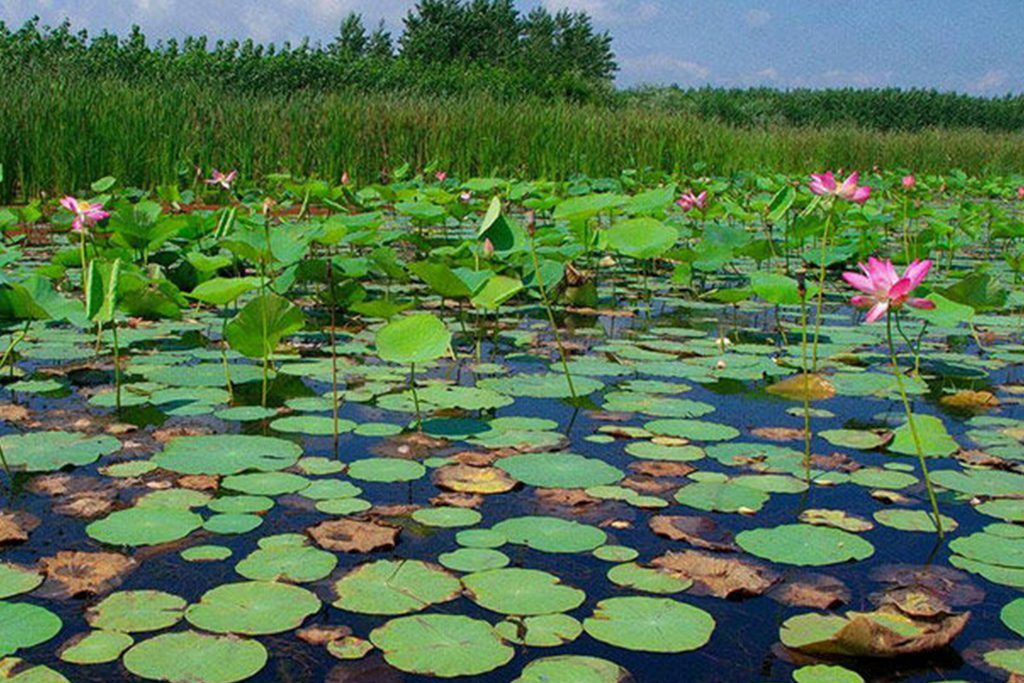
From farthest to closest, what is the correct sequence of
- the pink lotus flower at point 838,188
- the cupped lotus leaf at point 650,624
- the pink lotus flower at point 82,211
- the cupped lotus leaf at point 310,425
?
the pink lotus flower at point 82,211
the pink lotus flower at point 838,188
the cupped lotus leaf at point 310,425
the cupped lotus leaf at point 650,624

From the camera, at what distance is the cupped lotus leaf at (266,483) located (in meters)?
1.71

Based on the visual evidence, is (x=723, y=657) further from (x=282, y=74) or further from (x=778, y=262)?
(x=282, y=74)

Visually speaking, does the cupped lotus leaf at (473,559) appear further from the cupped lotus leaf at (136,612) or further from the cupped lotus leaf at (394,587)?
the cupped lotus leaf at (136,612)

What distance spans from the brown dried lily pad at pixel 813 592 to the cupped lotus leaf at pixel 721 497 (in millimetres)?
268

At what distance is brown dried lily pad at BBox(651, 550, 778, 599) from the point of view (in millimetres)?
1383

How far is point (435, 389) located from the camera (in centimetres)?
241

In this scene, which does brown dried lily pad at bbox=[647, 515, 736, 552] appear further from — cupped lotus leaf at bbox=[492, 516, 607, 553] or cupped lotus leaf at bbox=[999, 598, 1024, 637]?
cupped lotus leaf at bbox=[999, 598, 1024, 637]

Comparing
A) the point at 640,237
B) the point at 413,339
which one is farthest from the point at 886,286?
the point at 640,237

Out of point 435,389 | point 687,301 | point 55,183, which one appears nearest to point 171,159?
point 55,183

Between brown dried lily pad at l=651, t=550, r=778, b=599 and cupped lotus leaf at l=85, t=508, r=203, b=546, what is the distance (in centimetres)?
70

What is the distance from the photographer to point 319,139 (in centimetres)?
793

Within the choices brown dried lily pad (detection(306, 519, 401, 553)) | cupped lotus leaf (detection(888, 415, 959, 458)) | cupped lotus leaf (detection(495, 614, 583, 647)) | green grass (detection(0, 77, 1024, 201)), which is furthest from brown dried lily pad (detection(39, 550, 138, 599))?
green grass (detection(0, 77, 1024, 201))

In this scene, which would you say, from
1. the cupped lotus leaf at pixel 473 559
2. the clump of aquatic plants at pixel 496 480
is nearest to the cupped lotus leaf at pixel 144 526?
the clump of aquatic plants at pixel 496 480

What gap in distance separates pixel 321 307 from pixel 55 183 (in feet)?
10.5
